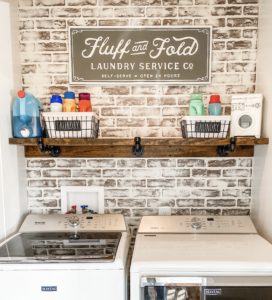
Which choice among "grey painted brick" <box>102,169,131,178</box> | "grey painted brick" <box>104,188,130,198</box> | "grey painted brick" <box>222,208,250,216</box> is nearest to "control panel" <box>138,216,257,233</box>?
"grey painted brick" <box>222,208,250,216</box>

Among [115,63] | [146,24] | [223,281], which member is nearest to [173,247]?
[223,281]

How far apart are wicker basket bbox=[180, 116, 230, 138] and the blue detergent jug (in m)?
0.91

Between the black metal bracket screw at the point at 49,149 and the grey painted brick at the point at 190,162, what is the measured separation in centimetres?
84

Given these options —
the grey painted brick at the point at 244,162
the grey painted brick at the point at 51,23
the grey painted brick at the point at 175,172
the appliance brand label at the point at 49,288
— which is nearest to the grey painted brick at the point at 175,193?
the grey painted brick at the point at 175,172

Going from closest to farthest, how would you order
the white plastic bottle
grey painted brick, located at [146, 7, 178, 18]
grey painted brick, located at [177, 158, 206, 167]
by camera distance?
1. the white plastic bottle
2. grey painted brick, located at [146, 7, 178, 18]
3. grey painted brick, located at [177, 158, 206, 167]

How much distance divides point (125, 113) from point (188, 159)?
0.55 meters

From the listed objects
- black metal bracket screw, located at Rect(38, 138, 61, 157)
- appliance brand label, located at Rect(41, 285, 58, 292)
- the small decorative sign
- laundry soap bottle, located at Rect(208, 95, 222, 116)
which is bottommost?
appliance brand label, located at Rect(41, 285, 58, 292)

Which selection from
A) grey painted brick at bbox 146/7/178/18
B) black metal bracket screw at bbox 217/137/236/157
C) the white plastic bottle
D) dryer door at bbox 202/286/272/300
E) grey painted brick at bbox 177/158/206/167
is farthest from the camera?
grey painted brick at bbox 177/158/206/167

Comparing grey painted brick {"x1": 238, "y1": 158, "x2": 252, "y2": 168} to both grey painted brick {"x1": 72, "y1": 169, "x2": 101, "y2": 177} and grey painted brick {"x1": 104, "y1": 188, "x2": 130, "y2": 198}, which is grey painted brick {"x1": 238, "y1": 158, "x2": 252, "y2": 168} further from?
grey painted brick {"x1": 72, "y1": 169, "x2": 101, "y2": 177}

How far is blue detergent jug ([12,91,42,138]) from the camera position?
1786 mm

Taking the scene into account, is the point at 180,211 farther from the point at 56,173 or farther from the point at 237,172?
the point at 56,173

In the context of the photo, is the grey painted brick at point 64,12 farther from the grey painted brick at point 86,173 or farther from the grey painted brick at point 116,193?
the grey painted brick at point 116,193

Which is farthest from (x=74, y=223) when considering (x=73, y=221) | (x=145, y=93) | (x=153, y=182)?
(x=145, y=93)

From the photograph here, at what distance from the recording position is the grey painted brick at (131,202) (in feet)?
6.74
